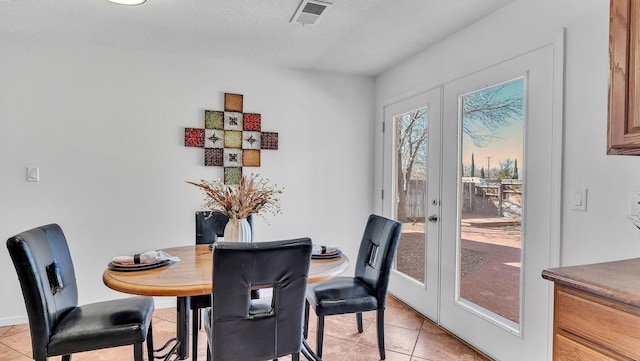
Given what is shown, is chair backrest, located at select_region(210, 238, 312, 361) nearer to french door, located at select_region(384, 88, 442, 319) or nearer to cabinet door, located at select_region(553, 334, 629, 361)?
cabinet door, located at select_region(553, 334, 629, 361)

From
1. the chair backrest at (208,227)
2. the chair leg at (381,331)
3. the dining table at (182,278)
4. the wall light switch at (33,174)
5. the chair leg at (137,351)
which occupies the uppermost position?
the wall light switch at (33,174)

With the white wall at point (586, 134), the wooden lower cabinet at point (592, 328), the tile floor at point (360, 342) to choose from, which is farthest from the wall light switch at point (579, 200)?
the tile floor at point (360, 342)

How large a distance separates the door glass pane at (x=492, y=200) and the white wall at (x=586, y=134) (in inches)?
11.4

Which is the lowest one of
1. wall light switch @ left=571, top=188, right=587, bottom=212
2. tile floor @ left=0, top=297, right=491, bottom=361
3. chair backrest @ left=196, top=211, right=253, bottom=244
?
tile floor @ left=0, top=297, right=491, bottom=361

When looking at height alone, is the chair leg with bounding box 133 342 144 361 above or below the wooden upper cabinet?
below

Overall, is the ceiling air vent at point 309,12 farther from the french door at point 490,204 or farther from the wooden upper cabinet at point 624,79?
the wooden upper cabinet at point 624,79

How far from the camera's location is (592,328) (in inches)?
44.3

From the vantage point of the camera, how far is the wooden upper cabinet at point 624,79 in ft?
4.17

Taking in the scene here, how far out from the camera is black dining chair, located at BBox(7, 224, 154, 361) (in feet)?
5.06

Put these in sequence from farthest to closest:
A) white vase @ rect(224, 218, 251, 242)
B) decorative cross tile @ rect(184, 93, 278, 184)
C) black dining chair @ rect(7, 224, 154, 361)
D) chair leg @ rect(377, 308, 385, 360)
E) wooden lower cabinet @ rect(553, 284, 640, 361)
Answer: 1. decorative cross tile @ rect(184, 93, 278, 184)
2. chair leg @ rect(377, 308, 385, 360)
3. white vase @ rect(224, 218, 251, 242)
4. black dining chair @ rect(7, 224, 154, 361)
5. wooden lower cabinet @ rect(553, 284, 640, 361)

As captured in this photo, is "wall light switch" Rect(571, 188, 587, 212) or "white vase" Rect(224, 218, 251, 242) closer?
"wall light switch" Rect(571, 188, 587, 212)

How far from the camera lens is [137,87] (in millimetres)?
3105

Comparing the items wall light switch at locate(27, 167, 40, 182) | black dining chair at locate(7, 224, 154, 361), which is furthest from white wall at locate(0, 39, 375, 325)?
black dining chair at locate(7, 224, 154, 361)

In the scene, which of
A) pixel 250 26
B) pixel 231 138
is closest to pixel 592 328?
pixel 250 26
